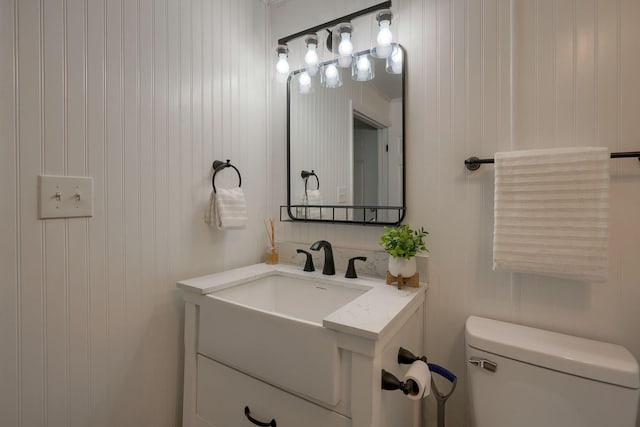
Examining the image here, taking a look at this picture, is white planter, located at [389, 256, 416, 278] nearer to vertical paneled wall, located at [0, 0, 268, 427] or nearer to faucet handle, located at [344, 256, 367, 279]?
faucet handle, located at [344, 256, 367, 279]

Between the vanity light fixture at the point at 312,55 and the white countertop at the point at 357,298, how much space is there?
94 centimetres

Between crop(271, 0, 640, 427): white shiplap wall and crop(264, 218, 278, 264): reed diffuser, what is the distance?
1.52 ft

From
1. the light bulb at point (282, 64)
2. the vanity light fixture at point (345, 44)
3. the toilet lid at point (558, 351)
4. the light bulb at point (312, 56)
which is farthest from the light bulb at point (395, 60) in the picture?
the toilet lid at point (558, 351)

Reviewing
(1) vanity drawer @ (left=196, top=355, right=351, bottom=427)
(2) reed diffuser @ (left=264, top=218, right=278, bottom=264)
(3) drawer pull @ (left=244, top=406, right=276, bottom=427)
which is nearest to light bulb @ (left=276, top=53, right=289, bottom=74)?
(2) reed diffuser @ (left=264, top=218, right=278, bottom=264)

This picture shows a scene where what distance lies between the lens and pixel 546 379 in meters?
0.82

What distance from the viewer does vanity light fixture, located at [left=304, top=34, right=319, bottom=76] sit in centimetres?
135

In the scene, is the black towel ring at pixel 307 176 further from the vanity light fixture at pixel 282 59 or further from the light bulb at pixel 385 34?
the light bulb at pixel 385 34

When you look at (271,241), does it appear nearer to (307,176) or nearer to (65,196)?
(307,176)

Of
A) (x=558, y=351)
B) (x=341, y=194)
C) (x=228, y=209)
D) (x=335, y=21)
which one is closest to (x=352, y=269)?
(x=341, y=194)

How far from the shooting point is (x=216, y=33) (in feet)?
4.30

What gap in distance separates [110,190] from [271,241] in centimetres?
74

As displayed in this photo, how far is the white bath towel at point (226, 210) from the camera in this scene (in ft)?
4.03

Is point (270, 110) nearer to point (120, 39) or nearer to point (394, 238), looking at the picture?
point (120, 39)

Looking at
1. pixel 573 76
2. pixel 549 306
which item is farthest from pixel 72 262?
pixel 573 76
